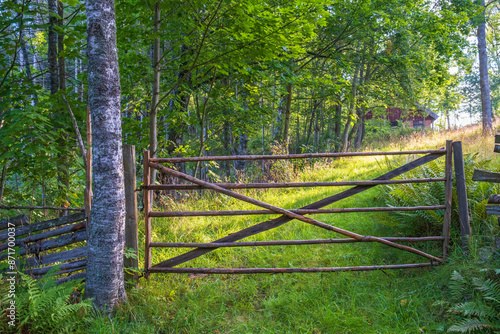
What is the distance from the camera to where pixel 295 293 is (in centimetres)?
324

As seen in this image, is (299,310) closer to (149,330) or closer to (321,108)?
(149,330)

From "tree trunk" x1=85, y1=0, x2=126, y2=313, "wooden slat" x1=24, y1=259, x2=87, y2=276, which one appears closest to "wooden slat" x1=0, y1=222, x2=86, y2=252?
"wooden slat" x1=24, y1=259, x2=87, y2=276

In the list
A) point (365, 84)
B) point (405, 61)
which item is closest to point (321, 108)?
point (365, 84)

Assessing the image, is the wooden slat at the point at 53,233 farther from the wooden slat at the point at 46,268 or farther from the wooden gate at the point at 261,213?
the wooden gate at the point at 261,213

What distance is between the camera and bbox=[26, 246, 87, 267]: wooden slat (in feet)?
10.8

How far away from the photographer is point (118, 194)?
285cm

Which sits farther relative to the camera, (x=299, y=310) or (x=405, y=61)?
(x=405, y=61)

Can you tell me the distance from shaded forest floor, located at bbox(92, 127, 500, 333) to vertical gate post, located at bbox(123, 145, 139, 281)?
0.31 meters

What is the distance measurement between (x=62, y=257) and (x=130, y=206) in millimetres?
1011

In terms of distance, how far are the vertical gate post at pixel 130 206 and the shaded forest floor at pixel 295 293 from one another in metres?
0.31

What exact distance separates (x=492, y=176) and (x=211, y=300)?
11.2 feet

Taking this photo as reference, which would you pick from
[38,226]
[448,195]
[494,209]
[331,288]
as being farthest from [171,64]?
[494,209]

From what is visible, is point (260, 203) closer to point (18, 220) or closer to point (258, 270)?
point (258, 270)

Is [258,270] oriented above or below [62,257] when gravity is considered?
below
